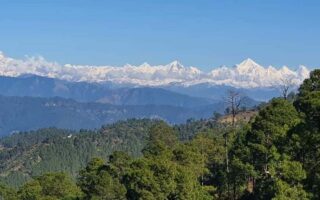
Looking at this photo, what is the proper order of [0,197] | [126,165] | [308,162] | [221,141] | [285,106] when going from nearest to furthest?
[308,162] → [285,106] → [126,165] → [221,141] → [0,197]

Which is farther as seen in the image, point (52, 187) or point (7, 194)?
point (7, 194)

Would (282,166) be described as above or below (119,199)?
above

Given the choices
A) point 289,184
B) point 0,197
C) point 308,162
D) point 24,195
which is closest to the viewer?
point 289,184

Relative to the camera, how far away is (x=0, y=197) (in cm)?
13275

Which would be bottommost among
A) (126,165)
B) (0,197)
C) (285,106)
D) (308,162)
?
(0,197)

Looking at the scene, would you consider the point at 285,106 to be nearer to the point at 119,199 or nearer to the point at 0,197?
the point at 119,199

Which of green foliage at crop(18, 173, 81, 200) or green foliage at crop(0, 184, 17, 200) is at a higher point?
green foliage at crop(18, 173, 81, 200)

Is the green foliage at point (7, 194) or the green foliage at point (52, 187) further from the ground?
the green foliage at point (52, 187)

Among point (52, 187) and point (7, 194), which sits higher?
point (52, 187)

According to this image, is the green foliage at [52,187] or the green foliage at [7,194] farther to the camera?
the green foliage at [7,194]

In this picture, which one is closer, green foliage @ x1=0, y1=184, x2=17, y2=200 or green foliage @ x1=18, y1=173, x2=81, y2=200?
green foliage @ x1=18, y1=173, x2=81, y2=200

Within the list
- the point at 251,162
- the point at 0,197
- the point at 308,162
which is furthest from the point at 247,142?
the point at 0,197

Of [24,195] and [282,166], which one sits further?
[24,195]

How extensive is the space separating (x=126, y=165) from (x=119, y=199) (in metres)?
13.9
